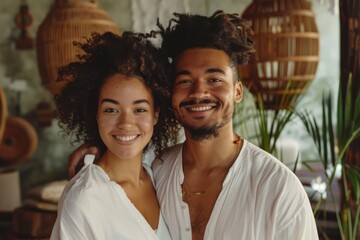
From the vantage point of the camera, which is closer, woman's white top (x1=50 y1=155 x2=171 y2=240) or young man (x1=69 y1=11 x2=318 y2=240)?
woman's white top (x1=50 y1=155 x2=171 y2=240)

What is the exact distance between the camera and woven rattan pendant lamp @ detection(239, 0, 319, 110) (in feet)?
11.3

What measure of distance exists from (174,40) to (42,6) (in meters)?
4.56

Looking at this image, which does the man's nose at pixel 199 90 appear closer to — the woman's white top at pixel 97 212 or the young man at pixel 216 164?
the young man at pixel 216 164

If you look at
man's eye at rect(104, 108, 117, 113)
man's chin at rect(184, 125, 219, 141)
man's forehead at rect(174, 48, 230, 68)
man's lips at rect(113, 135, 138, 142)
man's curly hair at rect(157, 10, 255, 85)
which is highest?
man's curly hair at rect(157, 10, 255, 85)

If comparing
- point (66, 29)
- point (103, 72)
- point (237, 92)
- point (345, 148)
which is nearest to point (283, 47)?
point (345, 148)

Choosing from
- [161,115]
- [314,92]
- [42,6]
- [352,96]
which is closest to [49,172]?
[42,6]

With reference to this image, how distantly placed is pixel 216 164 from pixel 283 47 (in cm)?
162

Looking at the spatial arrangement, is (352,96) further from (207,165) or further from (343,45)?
(207,165)

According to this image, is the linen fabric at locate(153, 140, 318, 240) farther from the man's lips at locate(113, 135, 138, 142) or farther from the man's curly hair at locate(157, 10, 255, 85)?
the man's curly hair at locate(157, 10, 255, 85)

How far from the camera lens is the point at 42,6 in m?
6.27

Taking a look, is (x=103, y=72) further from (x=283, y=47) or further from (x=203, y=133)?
(x=283, y=47)

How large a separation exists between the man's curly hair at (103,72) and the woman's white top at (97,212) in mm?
219

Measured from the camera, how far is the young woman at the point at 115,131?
1.68 m

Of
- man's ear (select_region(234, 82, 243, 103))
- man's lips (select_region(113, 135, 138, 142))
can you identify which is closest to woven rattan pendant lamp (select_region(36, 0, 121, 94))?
man's ear (select_region(234, 82, 243, 103))
